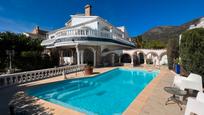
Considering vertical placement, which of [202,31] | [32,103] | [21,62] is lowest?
[32,103]

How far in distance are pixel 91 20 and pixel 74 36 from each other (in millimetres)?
7245

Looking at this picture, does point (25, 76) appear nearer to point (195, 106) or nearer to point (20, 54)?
point (20, 54)

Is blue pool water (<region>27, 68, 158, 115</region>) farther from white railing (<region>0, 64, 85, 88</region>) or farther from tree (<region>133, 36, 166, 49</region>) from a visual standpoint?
tree (<region>133, 36, 166, 49</region>)

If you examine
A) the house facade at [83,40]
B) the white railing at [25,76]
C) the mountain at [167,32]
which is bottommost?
the white railing at [25,76]

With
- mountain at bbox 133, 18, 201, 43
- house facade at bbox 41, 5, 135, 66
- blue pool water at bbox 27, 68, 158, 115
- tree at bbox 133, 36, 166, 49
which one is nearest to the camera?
blue pool water at bbox 27, 68, 158, 115

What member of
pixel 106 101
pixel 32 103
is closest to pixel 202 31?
pixel 106 101

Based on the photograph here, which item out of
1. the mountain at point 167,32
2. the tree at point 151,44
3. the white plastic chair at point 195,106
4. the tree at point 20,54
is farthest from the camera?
the mountain at point 167,32

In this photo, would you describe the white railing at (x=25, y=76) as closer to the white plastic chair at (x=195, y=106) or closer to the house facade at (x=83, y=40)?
the house facade at (x=83, y=40)

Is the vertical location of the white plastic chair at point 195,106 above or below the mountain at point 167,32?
below

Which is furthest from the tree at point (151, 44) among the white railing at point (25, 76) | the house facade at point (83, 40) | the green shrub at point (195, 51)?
the white railing at point (25, 76)

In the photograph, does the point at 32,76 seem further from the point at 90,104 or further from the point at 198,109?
the point at 198,109

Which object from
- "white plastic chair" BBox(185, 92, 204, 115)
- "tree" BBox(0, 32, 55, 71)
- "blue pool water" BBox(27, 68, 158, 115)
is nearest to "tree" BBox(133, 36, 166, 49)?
"blue pool water" BBox(27, 68, 158, 115)

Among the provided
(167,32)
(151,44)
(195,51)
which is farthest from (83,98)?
(167,32)

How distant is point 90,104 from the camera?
750 cm
